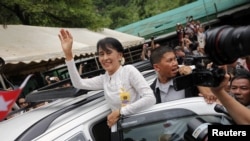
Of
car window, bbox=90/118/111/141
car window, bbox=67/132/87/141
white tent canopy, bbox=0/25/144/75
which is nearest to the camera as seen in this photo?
car window, bbox=67/132/87/141

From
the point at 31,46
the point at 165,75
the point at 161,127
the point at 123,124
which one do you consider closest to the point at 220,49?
the point at 161,127

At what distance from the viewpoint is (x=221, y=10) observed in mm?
17734

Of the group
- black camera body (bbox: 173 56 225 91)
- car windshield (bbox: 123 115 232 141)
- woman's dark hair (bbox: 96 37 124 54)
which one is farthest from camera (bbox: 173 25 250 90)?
woman's dark hair (bbox: 96 37 124 54)

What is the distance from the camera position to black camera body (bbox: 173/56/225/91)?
156cm

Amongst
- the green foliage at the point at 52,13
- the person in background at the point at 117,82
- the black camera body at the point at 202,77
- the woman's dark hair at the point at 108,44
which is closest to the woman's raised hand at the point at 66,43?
the person in background at the point at 117,82

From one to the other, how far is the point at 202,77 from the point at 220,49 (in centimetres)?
24

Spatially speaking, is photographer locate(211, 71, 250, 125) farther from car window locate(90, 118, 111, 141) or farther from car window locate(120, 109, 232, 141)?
car window locate(90, 118, 111, 141)

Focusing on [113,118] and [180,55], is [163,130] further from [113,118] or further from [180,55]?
[180,55]

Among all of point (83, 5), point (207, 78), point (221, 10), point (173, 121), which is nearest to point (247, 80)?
point (173, 121)

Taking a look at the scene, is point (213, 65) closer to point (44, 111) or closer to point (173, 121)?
point (173, 121)

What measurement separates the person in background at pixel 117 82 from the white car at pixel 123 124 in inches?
2.7

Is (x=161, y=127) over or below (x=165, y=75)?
below

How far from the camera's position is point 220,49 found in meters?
1.37

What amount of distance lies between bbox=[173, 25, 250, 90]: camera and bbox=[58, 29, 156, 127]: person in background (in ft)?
2.41
